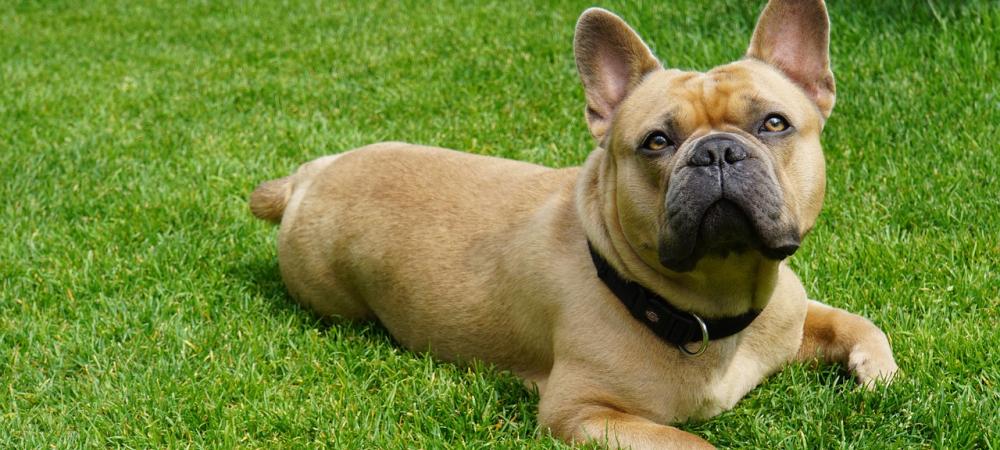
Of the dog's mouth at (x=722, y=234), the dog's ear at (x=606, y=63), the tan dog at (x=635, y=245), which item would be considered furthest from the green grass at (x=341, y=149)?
the dog's ear at (x=606, y=63)

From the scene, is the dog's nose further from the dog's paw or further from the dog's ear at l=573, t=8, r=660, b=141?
the dog's paw

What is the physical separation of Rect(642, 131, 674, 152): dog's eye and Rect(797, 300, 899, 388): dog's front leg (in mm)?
1099

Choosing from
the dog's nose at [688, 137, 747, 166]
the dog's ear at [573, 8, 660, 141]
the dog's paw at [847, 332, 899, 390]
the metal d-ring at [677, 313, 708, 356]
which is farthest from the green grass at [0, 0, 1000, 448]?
the dog's ear at [573, 8, 660, 141]

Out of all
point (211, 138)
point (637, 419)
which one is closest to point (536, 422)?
point (637, 419)

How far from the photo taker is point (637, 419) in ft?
12.4

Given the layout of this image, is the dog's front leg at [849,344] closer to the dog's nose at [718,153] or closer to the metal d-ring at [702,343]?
the metal d-ring at [702,343]

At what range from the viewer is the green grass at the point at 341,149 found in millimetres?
4062

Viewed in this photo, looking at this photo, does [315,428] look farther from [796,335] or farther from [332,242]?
[796,335]

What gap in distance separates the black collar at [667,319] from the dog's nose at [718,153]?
0.56 m

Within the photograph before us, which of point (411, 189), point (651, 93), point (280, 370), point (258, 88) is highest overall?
point (651, 93)

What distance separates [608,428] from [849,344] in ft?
3.51

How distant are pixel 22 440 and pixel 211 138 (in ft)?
12.2

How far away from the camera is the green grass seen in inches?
160

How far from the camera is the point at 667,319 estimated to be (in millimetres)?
3820
